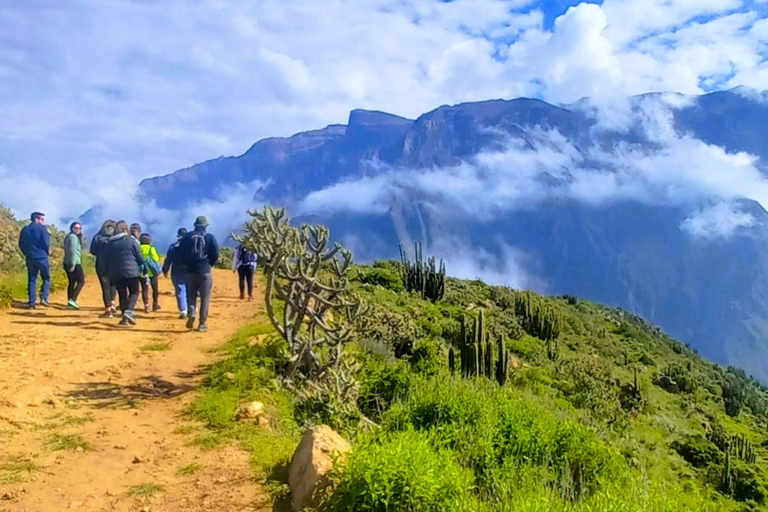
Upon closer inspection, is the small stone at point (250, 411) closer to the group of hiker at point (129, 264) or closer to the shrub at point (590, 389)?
the group of hiker at point (129, 264)

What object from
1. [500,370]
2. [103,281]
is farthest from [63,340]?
[500,370]

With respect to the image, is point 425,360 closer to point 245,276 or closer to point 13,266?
point 245,276

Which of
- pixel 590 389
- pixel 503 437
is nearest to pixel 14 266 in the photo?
pixel 503 437

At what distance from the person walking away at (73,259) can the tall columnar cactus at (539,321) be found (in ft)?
70.3

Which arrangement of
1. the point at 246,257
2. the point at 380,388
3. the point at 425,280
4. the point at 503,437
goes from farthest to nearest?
the point at 425,280
the point at 246,257
the point at 380,388
the point at 503,437

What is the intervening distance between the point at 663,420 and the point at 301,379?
17.7 meters

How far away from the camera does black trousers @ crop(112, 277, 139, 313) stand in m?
10.8

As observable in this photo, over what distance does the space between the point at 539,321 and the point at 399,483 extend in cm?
2656

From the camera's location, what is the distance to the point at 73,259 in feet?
39.7

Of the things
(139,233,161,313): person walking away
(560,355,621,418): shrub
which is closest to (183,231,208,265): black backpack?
(139,233,161,313): person walking away

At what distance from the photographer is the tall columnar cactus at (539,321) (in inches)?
1160

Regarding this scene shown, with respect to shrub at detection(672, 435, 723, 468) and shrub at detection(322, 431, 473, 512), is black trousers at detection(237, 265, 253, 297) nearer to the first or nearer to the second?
shrub at detection(322, 431, 473, 512)

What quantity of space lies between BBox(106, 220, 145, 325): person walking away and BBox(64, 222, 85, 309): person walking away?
1.47 meters

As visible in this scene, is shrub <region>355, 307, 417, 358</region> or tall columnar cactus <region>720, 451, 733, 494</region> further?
tall columnar cactus <region>720, 451, 733, 494</region>
